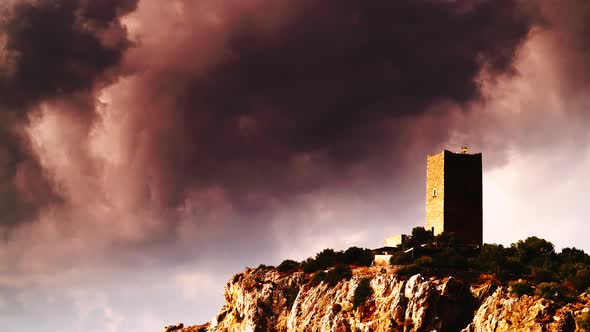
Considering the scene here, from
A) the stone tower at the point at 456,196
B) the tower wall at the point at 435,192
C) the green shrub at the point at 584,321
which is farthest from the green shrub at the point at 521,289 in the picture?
the tower wall at the point at 435,192

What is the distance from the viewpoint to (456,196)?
9288 cm

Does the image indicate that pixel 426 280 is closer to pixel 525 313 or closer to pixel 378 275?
pixel 378 275

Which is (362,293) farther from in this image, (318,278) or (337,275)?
(318,278)

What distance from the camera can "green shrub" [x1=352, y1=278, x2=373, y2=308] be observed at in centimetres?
7531

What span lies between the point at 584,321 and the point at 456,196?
3557 centimetres

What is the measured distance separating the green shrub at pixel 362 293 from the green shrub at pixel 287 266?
629 inches

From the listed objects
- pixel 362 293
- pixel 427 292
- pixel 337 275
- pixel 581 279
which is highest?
pixel 337 275

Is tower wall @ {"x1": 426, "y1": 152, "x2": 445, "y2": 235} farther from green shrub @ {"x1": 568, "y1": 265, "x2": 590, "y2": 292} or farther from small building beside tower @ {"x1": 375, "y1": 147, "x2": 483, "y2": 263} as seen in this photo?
green shrub @ {"x1": 568, "y1": 265, "x2": 590, "y2": 292}

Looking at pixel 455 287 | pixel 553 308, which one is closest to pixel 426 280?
pixel 455 287

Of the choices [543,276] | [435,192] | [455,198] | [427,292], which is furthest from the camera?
[435,192]

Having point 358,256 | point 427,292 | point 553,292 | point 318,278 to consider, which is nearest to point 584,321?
point 553,292

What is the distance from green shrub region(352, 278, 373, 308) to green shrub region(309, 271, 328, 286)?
7.13 metres

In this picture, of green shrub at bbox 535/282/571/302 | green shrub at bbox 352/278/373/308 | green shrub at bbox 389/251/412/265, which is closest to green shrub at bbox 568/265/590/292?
green shrub at bbox 535/282/571/302

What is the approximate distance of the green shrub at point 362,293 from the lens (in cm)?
7531
